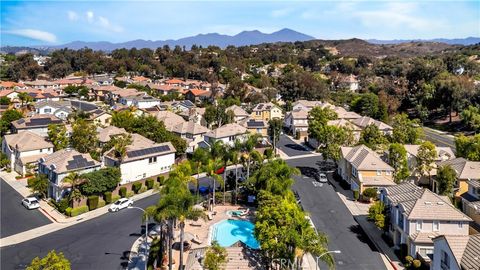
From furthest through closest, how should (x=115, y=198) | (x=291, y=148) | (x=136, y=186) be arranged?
(x=291, y=148), (x=136, y=186), (x=115, y=198)

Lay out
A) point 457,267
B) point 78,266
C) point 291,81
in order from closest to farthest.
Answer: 1. point 457,267
2. point 78,266
3. point 291,81

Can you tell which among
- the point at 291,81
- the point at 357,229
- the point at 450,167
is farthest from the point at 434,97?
the point at 357,229

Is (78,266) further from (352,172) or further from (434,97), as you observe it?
(434,97)

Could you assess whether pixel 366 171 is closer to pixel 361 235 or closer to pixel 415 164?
pixel 415 164

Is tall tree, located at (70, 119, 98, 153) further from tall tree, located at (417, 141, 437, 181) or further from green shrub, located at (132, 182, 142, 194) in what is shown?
tall tree, located at (417, 141, 437, 181)

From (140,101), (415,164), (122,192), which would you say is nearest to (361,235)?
(415,164)

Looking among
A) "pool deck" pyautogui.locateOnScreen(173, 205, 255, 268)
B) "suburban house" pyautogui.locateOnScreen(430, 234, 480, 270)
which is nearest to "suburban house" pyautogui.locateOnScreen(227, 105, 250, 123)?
"pool deck" pyautogui.locateOnScreen(173, 205, 255, 268)

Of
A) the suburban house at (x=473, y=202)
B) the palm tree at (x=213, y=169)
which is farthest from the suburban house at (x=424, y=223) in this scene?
the palm tree at (x=213, y=169)
